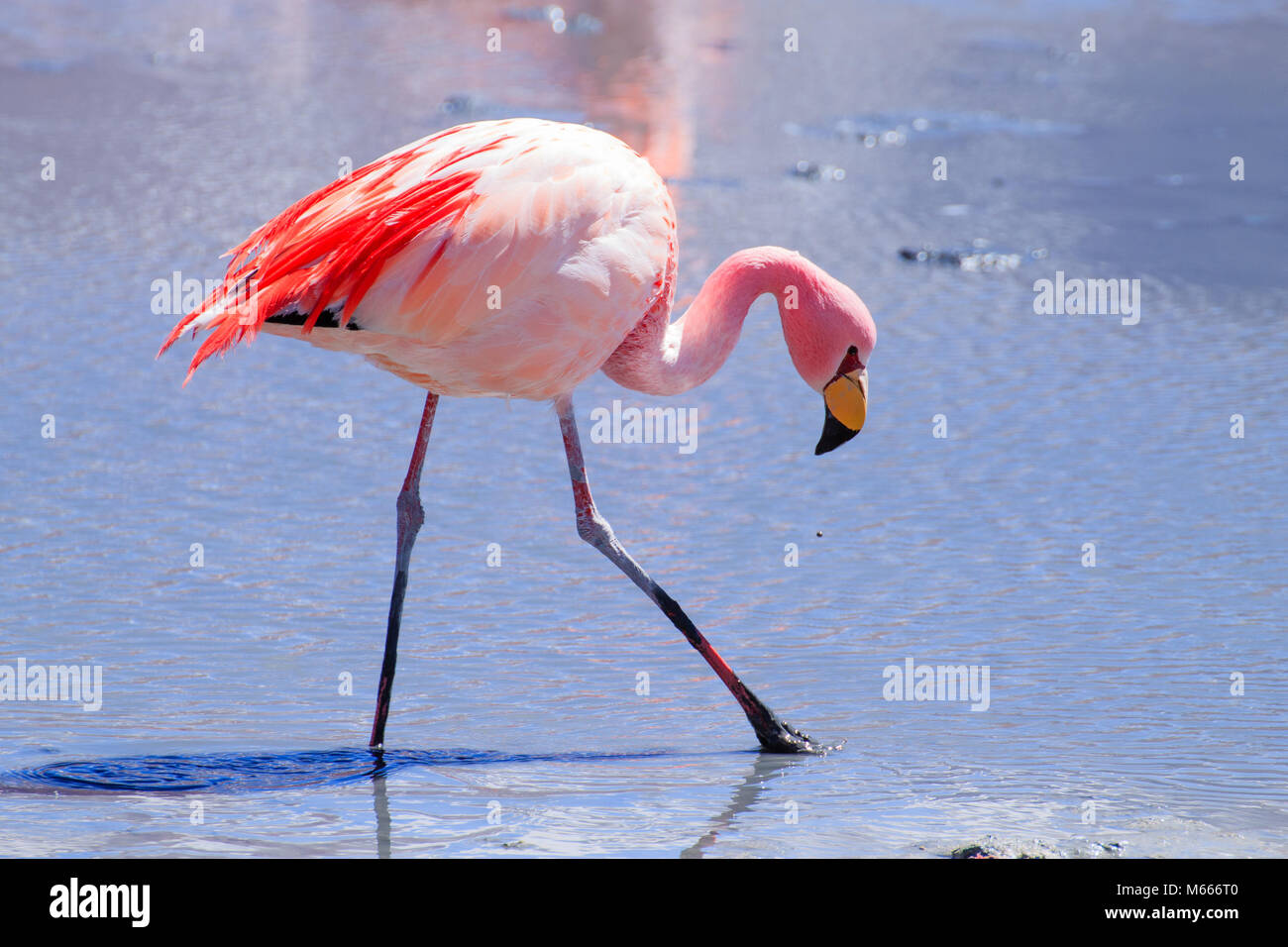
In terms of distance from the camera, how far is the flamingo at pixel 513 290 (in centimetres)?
468

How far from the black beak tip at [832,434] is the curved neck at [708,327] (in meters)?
0.36

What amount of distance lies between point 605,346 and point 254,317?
1.02 m

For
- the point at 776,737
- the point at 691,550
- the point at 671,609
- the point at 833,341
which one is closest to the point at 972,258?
the point at 691,550

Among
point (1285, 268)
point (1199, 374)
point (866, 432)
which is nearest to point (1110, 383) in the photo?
point (1199, 374)

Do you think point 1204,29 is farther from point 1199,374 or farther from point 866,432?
point 866,432

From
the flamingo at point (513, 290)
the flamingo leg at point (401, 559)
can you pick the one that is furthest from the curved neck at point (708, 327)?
the flamingo leg at point (401, 559)

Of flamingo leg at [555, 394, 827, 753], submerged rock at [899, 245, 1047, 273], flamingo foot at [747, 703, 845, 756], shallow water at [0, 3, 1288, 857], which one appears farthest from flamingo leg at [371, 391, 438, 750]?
submerged rock at [899, 245, 1047, 273]

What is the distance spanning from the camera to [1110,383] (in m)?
8.39

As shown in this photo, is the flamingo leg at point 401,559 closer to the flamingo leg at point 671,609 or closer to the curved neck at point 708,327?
the flamingo leg at point 671,609

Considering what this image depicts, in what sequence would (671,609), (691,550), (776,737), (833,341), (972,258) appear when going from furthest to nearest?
(972,258), (691,550), (833,341), (671,609), (776,737)

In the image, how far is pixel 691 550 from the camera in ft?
21.0

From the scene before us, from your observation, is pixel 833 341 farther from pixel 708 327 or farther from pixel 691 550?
pixel 691 550

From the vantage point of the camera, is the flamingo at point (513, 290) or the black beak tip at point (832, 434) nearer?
the flamingo at point (513, 290)

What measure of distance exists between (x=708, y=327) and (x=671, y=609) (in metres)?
0.89
